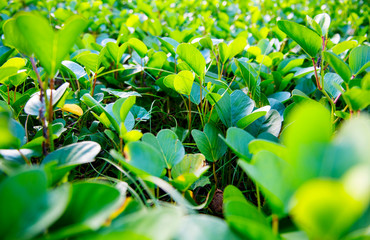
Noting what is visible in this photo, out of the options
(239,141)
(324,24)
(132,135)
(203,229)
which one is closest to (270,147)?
(239,141)

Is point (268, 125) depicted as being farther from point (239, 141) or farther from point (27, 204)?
point (27, 204)

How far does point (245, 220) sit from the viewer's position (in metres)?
0.40

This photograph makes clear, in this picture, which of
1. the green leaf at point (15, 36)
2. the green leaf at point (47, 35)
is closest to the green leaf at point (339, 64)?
the green leaf at point (47, 35)

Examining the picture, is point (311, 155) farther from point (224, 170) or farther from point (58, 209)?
point (224, 170)

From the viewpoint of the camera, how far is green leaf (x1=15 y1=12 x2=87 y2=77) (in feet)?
1.59

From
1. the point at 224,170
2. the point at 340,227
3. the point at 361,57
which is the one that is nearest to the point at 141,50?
the point at 224,170

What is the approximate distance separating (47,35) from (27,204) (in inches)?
11.4

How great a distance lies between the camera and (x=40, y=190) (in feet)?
1.20

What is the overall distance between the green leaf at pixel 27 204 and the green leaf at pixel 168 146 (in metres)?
0.31

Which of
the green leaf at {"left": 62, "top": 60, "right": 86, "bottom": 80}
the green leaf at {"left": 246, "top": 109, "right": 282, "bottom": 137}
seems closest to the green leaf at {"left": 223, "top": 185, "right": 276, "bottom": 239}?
the green leaf at {"left": 246, "top": 109, "right": 282, "bottom": 137}

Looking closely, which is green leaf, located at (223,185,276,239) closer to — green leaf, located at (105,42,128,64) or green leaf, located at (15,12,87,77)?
green leaf, located at (15,12,87,77)

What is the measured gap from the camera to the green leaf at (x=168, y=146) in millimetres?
665

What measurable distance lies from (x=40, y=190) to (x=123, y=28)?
1162 mm

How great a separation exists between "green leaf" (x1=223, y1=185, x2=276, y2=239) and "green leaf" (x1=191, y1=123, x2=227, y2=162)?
28 centimetres
